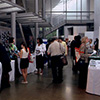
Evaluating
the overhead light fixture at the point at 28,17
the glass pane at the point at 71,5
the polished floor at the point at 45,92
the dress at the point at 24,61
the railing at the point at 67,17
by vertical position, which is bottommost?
Answer: the polished floor at the point at 45,92

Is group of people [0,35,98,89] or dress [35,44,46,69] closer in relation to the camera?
group of people [0,35,98,89]

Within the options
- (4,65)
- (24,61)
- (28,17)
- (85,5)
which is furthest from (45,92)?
(85,5)

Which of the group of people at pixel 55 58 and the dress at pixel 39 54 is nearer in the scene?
the group of people at pixel 55 58

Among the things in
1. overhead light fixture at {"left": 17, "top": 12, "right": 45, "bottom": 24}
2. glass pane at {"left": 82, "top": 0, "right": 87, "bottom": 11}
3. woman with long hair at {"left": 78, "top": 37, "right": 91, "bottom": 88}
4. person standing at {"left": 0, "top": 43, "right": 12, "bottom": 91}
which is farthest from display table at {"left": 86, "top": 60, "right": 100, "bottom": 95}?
glass pane at {"left": 82, "top": 0, "right": 87, "bottom": 11}

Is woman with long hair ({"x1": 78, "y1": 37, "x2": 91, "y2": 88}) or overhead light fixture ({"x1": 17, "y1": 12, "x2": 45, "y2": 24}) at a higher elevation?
overhead light fixture ({"x1": 17, "y1": 12, "x2": 45, "y2": 24})

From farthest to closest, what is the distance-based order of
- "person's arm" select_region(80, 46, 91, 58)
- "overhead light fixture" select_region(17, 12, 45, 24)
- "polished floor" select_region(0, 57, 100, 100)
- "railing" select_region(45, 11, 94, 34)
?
"railing" select_region(45, 11, 94, 34), "overhead light fixture" select_region(17, 12, 45, 24), "person's arm" select_region(80, 46, 91, 58), "polished floor" select_region(0, 57, 100, 100)

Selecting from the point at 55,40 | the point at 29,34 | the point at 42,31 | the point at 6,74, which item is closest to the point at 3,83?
the point at 6,74

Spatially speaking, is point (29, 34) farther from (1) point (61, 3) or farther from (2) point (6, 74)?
(1) point (61, 3)

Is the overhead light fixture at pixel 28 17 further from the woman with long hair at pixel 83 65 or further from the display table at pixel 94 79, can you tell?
the display table at pixel 94 79

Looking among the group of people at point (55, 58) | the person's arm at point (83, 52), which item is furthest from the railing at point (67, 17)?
the person's arm at point (83, 52)

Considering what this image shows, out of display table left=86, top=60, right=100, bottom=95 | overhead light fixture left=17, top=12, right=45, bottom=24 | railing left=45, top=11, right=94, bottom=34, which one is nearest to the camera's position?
display table left=86, top=60, right=100, bottom=95

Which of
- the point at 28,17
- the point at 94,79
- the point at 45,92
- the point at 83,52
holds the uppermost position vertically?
the point at 28,17

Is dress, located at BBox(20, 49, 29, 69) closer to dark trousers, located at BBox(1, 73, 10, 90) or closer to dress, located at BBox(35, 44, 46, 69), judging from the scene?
dark trousers, located at BBox(1, 73, 10, 90)

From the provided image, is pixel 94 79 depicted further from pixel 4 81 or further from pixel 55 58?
pixel 4 81
